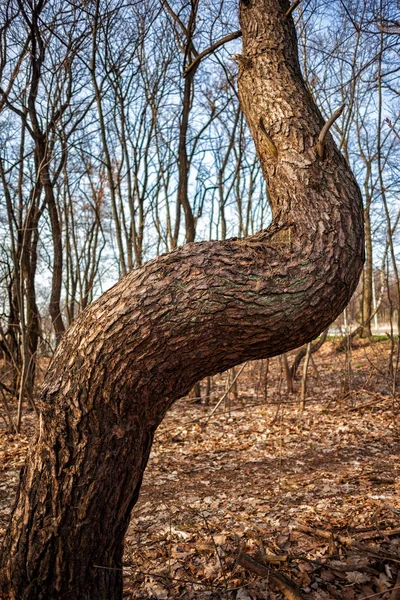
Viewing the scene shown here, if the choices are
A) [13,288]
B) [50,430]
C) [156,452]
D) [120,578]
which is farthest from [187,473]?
[13,288]

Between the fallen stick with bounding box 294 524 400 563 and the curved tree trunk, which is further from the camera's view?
the fallen stick with bounding box 294 524 400 563

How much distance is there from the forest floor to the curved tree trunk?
48 centimetres

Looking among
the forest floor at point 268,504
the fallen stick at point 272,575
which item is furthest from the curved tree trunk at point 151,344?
the fallen stick at point 272,575

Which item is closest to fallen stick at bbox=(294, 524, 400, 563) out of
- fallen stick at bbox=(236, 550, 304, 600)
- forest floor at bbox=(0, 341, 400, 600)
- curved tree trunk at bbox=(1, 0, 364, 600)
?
forest floor at bbox=(0, 341, 400, 600)

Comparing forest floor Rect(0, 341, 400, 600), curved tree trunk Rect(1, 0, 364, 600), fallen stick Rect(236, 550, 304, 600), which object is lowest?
forest floor Rect(0, 341, 400, 600)

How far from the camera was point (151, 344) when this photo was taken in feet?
6.10

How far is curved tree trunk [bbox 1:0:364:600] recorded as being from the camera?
1852 mm

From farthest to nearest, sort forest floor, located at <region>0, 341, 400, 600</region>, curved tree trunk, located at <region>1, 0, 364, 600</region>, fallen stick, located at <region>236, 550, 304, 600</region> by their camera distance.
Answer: forest floor, located at <region>0, 341, 400, 600</region>, fallen stick, located at <region>236, 550, 304, 600</region>, curved tree trunk, located at <region>1, 0, 364, 600</region>

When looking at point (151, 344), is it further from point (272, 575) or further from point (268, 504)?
point (268, 504)

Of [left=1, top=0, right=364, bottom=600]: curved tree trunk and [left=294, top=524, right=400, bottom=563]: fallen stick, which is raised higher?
[left=1, top=0, right=364, bottom=600]: curved tree trunk

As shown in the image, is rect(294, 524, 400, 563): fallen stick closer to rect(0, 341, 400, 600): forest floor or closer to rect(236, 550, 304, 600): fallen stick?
rect(0, 341, 400, 600): forest floor

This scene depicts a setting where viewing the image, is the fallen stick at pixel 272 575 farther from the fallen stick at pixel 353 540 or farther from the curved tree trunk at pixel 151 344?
the curved tree trunk at pixel 151 344

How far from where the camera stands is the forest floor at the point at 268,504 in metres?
2.30

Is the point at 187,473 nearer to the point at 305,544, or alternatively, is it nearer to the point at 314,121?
the point at 305,544
